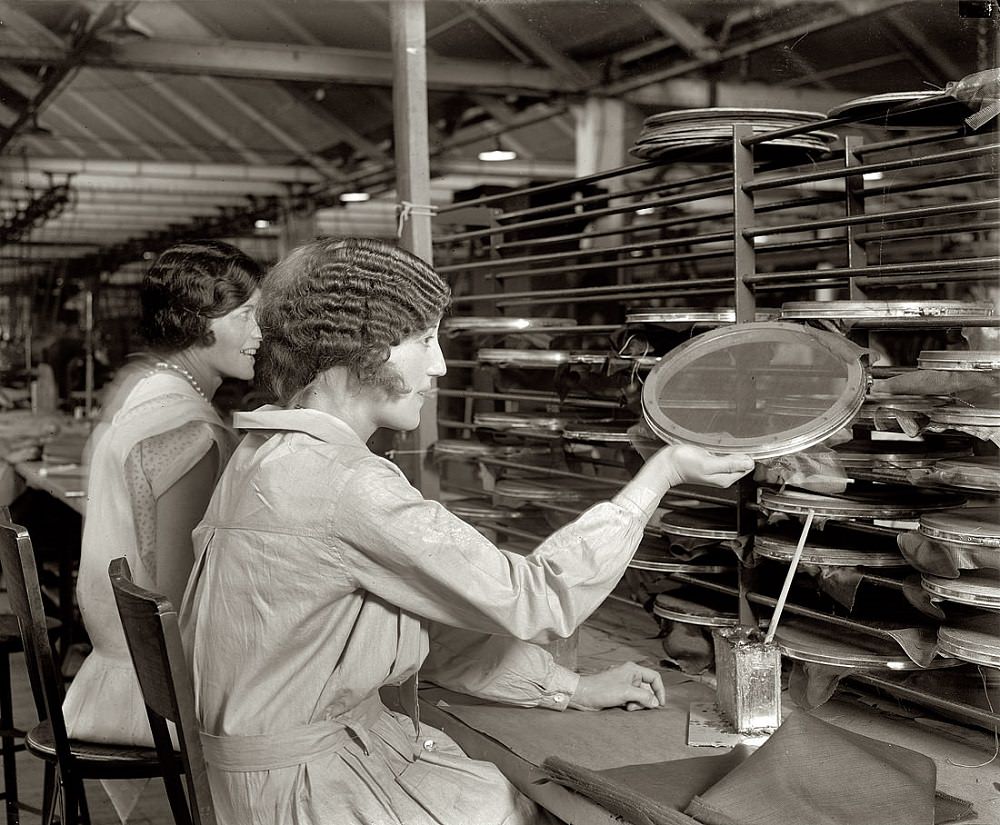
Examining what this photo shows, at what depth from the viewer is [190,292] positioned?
2.48 meters

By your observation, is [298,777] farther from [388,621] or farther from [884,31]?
[884,31]

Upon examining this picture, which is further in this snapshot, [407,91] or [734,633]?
[407,91]

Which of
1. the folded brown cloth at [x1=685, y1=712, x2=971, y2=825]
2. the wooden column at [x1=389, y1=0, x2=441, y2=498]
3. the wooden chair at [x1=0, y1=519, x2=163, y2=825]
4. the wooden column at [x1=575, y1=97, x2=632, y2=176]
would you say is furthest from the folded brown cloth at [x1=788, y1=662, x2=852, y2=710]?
the wooden column at [x1=575, y1=97, x2=632, y2=176]

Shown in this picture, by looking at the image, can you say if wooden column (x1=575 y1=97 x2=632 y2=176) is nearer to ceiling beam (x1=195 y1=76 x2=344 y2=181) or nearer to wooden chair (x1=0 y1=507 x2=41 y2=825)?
ceiling beam (x1=195 y1=76 x2=344 y2=181)

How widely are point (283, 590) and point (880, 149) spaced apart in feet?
3.93

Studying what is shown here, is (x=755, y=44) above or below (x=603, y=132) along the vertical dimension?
above

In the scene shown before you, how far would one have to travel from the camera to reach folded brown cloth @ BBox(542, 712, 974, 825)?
56.2 inches

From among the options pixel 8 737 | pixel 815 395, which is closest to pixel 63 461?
pixel 8 737

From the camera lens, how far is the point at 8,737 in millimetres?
3062

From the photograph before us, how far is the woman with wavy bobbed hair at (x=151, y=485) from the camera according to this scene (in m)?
2.30

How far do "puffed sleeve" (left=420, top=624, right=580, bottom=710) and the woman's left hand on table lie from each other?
0.8 inches

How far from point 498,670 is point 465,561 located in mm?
609

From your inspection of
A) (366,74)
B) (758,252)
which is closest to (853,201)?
(758,252)

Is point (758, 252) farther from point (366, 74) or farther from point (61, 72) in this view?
point (61, 72)
